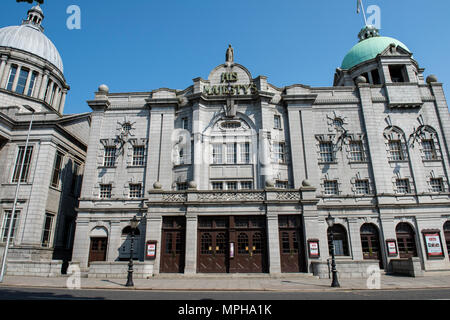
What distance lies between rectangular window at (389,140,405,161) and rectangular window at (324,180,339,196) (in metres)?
7.17

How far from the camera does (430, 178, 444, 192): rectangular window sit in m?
28.3

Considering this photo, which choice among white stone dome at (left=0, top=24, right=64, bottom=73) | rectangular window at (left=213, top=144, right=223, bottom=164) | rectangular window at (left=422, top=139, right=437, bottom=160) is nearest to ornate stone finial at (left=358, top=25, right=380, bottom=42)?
rectangular window at (left=422, top=139, right=437, bottom=160)

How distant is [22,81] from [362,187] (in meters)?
50.8

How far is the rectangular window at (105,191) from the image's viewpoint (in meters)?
28.6

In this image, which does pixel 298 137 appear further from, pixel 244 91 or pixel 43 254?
pixel 43 254

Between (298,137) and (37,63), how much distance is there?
141 feet

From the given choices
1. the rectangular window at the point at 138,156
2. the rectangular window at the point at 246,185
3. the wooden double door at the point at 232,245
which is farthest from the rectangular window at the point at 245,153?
the rectangular window at the point at 138,156

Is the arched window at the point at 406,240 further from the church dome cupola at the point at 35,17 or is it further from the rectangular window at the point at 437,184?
the church dome cupola at the point at 35,17

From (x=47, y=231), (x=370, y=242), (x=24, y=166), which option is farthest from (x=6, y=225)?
(x=370, y=242)

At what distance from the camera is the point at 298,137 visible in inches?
1155

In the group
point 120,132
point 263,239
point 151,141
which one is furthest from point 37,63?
point 263,239

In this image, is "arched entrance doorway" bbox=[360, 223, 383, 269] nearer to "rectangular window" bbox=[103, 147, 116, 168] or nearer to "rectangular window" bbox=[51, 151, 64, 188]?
"rectangular window" bbox=[103, 147, 116, 168]

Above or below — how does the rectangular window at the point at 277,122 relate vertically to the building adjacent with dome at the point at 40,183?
above

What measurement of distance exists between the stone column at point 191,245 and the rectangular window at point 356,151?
18.6 m
